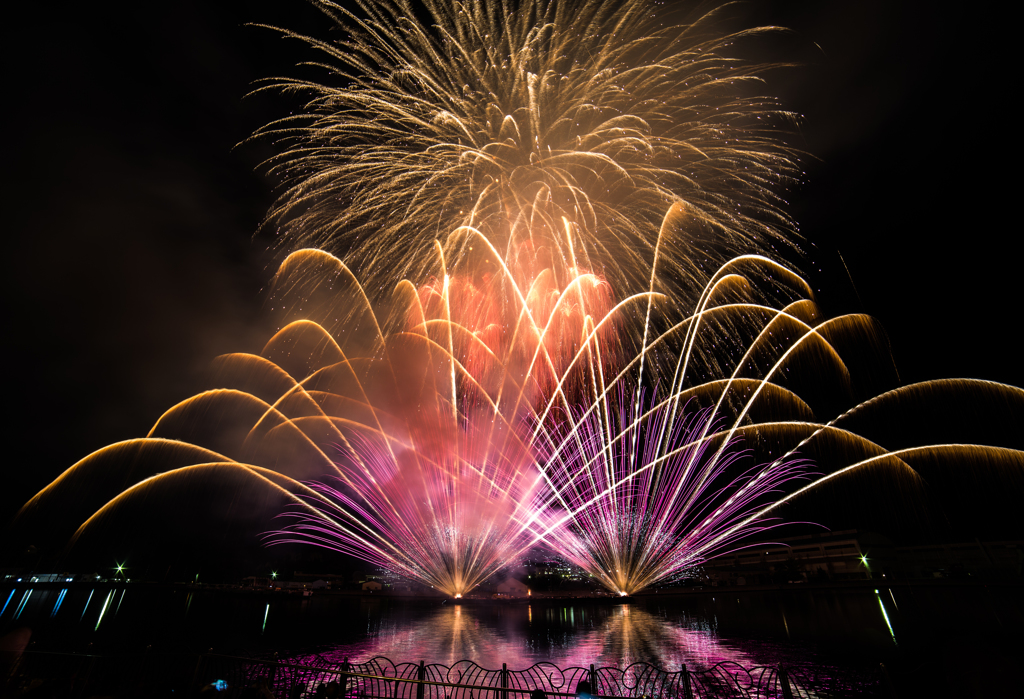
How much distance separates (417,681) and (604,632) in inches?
920

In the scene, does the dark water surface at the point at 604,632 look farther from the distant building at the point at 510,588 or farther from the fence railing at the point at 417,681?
the distant building at the point at 510,588

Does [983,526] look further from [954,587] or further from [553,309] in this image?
[553,309]

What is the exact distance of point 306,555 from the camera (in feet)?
398

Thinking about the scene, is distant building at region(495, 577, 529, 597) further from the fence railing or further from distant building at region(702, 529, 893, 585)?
the fence railing

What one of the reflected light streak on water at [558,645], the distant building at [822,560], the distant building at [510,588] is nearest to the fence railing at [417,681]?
the reflected light streak on water at [558,645]

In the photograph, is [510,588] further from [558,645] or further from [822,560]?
[822,560]

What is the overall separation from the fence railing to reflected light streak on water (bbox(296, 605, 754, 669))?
2231 millimetres

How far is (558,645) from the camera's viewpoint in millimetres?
22828

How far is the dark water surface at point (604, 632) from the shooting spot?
19.8 metres

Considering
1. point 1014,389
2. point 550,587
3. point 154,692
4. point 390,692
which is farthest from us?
point 550,587

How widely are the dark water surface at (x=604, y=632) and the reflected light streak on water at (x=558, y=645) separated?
59mm

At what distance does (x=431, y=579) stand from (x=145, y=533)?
400ft

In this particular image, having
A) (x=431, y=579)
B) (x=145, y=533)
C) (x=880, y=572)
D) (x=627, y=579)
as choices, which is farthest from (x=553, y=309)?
(x=145, y=533)

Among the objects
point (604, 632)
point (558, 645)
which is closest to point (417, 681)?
point (558, 645)
